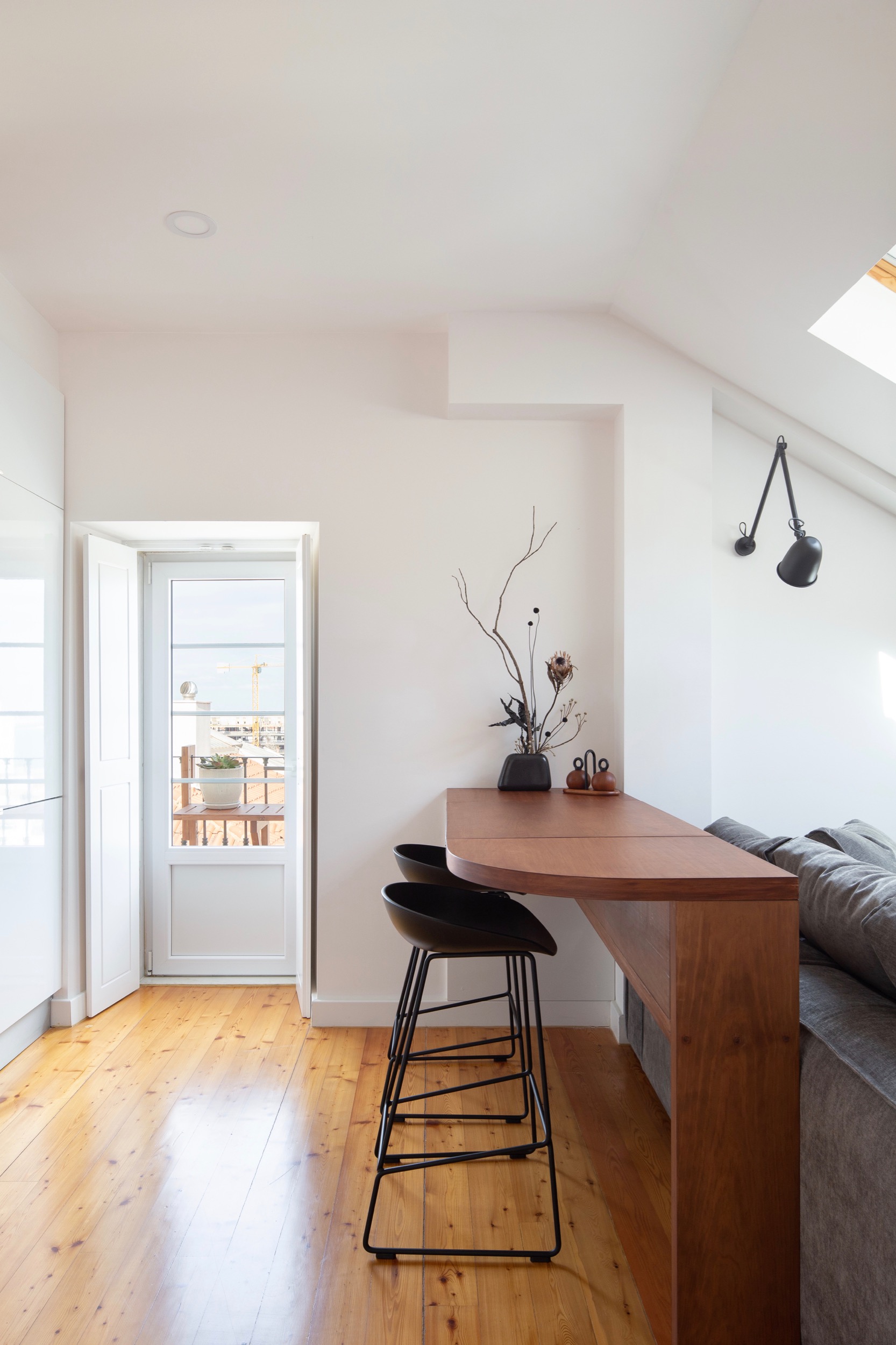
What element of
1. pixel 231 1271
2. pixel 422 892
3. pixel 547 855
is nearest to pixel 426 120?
pixel 547 855

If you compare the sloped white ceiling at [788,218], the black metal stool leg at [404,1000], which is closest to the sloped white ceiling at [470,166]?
the sloped white ceiling at [788,218]

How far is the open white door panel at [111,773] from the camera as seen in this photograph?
3230 mm

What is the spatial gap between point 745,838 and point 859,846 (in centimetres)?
32

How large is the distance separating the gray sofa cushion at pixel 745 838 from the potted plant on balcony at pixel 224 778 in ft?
6.98

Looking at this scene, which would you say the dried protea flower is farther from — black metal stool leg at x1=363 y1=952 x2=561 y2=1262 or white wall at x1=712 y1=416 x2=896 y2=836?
black metal stool leg at x1=363 y1=952 x2=561 y2=1262

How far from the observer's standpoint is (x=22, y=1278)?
A: 5.86 feet

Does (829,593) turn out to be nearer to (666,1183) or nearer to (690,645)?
(690,645)

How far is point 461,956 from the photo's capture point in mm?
2184

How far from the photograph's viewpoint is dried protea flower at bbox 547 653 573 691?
10.0 feet

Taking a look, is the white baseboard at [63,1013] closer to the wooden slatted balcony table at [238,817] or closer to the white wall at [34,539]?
the white wall at [34,539]

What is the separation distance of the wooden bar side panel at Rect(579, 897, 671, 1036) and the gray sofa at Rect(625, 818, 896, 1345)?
27cm

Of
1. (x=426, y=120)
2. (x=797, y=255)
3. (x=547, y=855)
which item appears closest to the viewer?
(x=547, y=855)

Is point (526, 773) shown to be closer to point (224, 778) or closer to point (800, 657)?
point (800, 657)

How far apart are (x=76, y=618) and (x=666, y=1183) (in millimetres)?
2914
